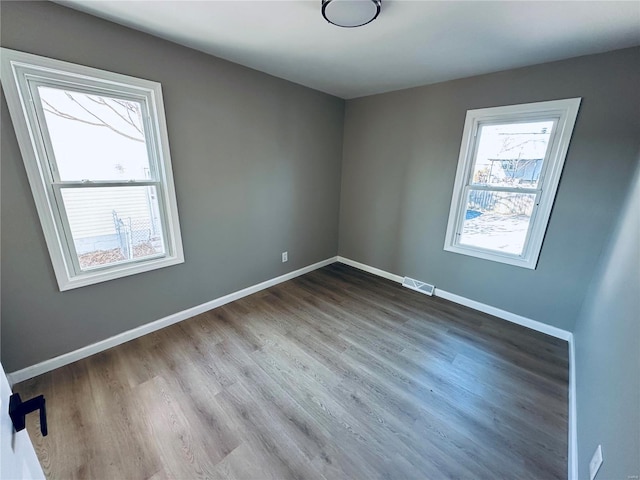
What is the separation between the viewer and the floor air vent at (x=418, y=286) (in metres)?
3.21

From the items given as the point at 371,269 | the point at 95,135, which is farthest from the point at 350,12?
the point at 371,269

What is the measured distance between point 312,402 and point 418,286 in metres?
2.07

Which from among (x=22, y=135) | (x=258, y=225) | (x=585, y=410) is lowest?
Result: (x=585, y=410)

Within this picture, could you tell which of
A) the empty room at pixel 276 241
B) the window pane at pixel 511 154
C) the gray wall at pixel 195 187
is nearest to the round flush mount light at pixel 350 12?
the empty room at pixel 276 241

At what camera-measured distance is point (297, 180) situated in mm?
3330

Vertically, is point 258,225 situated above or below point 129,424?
above

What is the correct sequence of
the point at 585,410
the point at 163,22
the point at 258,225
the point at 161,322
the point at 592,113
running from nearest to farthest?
the point at 585,410
the point at 163,22
the point at 592,113
the point at 161,322
the point at 258,225

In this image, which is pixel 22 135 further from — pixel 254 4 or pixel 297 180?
pixel 297 180

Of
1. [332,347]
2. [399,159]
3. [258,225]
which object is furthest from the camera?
[399,159]

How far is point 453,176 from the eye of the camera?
2867 mm

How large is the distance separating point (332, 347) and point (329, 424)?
2.30ft

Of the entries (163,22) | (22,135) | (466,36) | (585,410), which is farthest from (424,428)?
(163,22)

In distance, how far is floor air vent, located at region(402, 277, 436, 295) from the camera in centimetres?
321

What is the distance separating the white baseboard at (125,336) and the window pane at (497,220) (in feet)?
7.80
